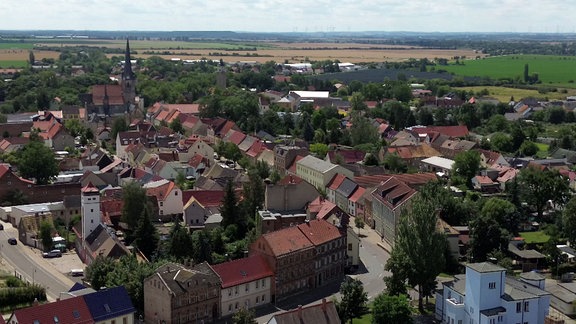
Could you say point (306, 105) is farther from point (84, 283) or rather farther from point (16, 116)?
point (84, 283)

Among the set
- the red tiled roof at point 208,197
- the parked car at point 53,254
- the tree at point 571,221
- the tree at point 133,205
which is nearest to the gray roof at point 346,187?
the red tiled roof at point 208,197

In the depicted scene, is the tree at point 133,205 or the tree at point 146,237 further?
the tree at point 133,205

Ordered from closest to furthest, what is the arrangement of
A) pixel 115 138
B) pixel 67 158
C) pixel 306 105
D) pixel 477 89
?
pixel 67 158 → pixel 115 138 → pixel 306 105 → pixel 477 89

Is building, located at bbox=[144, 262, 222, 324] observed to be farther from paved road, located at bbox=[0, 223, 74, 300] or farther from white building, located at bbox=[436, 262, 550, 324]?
white building, located at bbox=[436, 262, 550, 324]

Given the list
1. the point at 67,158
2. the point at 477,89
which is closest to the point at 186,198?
the point at 67,158

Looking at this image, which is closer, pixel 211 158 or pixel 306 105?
pixel 211 158

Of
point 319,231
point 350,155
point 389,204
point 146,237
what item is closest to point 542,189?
point 389,204

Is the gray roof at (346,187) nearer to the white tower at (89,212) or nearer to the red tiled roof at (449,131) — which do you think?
the white tower at (89,212)
